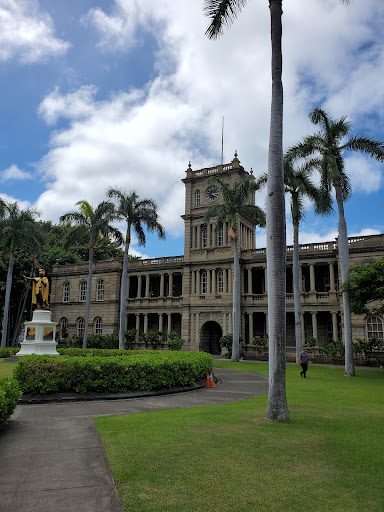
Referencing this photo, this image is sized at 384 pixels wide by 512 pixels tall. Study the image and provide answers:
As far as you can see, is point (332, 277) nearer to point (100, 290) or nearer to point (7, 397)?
point (100, 290)

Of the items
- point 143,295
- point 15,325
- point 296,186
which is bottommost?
point 15,325

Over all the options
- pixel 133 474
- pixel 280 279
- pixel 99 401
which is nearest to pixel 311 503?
pixel 133 474

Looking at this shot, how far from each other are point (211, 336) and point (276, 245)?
30.3 meters

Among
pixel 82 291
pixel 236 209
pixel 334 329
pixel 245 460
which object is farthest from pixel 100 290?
pixel 245 460

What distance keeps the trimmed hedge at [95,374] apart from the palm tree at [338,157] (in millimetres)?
10458

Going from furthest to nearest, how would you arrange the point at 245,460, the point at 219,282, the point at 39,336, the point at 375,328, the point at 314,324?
the point at 219,282 → the point at 314,324 → the point at 375,328 → the point at 39,336 → the point at 245,460

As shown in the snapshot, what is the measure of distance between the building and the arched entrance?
0.31 feet

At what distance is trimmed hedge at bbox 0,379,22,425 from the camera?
25.1 ft

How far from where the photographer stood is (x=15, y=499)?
4.69 metres

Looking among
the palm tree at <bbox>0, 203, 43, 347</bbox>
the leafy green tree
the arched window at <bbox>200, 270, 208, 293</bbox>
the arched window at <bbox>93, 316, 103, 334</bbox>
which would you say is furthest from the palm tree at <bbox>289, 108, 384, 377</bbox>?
the arched window at <bbox>93, 316, 103, 334</bbox>

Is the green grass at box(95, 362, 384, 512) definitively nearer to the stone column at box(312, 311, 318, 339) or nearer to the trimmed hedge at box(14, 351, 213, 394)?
the trimmed hedge at box(14, 351, 213, 394)

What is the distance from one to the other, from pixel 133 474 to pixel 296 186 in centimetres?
A: 2431

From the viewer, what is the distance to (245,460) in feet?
19.7

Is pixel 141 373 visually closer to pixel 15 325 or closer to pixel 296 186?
pixel 296 186
